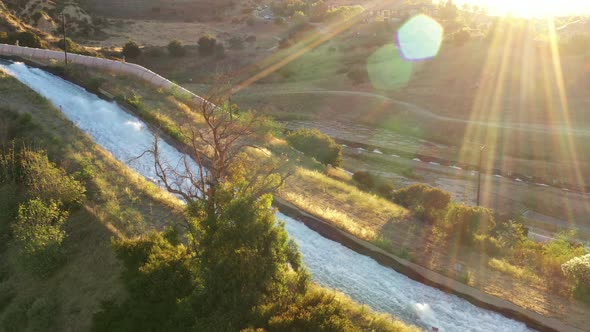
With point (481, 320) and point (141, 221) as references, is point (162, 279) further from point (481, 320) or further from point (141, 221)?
point (481, 320)

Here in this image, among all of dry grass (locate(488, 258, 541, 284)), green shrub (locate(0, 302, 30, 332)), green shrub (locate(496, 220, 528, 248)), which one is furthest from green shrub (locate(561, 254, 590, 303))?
green shrub (locate(0, 302, 30, 332))

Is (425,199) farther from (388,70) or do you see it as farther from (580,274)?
(388,70)

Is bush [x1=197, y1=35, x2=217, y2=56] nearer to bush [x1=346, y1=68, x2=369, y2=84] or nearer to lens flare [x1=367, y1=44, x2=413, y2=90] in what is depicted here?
bush [x1=346, y1=68, x2=369, y2=84]

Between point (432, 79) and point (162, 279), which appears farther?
→ point (432, 79)

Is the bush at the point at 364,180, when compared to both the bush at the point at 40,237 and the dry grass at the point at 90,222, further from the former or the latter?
the bush at the point at 40,237

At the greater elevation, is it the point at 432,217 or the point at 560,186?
the point at 432,217

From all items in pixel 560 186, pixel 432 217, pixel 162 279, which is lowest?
pixel 560 186

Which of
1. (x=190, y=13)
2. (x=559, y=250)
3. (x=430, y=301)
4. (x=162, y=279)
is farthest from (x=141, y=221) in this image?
(x=190, y=13)
